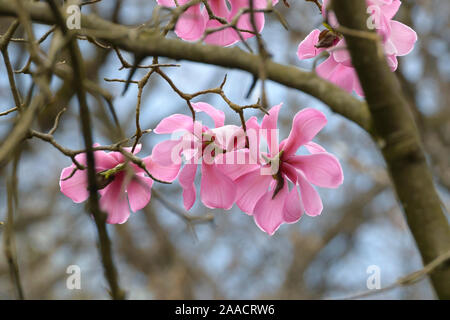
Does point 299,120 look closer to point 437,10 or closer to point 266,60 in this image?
point 266,60

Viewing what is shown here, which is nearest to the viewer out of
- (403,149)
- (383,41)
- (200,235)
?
(403,149)

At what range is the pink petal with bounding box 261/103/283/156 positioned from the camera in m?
0.69

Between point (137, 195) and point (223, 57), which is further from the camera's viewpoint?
point (137, 195)

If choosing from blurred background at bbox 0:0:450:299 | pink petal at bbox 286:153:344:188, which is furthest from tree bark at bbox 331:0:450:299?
blurred background at bbox 0:0:450:299

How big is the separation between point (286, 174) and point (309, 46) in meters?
0.17

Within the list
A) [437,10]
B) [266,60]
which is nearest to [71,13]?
[266,60]

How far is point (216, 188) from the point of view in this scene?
2.22 feet

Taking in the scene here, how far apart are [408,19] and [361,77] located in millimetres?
2225

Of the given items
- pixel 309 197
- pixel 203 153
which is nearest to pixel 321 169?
pixel 309 197

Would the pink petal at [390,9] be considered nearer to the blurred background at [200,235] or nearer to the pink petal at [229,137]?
the pink petal at [229,137]

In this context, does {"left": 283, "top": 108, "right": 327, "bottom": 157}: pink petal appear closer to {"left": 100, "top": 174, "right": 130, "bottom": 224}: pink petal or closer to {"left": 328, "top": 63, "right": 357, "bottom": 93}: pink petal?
{"left": 328, "top": 63, "right": 357, "bottom": 93}: pink petal

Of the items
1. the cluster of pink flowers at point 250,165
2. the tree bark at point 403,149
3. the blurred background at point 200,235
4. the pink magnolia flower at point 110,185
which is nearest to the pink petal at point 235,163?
the cluster of pink flowers at point 250,165

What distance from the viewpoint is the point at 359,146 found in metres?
4.31

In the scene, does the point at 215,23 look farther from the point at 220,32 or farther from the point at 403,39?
the point at 403,39
